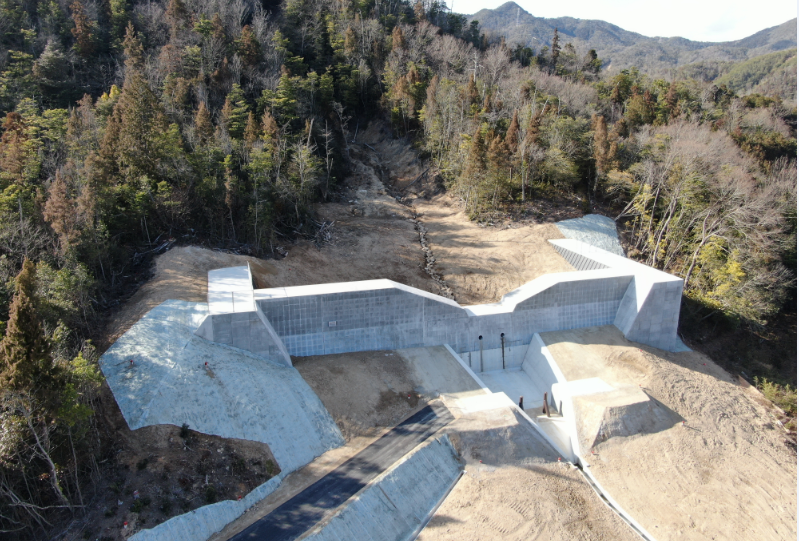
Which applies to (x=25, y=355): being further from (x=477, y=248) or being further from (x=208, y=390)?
(x=477, y=248)

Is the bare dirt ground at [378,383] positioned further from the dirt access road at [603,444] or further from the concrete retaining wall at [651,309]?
the concrete retaining wall at [651,309]

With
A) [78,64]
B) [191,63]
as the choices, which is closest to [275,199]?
[191,63]

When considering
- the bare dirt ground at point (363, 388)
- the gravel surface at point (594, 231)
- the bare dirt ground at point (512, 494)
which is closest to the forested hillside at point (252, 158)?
the gravel surface at point (594, 231)

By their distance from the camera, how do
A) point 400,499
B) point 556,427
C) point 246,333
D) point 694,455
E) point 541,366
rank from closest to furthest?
A: point 400,499, point 694,455, point 246,333, point 556,427, point 541,366

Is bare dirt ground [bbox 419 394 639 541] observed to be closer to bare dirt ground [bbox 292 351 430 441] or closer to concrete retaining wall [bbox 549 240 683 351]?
bare dirt ground [bbox 292 351 430 441]

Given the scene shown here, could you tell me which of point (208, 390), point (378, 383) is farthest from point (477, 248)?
point (208, 390)
